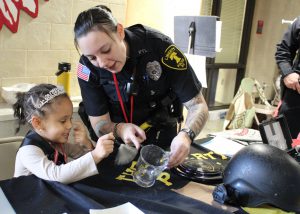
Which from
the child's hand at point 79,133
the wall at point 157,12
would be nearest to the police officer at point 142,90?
the child's hand at point 79,133

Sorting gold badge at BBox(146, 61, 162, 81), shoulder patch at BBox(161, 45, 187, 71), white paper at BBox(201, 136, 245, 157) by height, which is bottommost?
white paper at BBox(201, 136, 245, 157)

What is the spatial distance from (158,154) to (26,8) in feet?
4.94

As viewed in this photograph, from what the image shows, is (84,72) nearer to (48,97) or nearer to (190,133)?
(48,97)

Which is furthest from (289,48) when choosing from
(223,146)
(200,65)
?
(223,146)

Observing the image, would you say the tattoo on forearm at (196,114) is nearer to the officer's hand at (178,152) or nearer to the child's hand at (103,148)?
Result: the officer's hand at (178,152)


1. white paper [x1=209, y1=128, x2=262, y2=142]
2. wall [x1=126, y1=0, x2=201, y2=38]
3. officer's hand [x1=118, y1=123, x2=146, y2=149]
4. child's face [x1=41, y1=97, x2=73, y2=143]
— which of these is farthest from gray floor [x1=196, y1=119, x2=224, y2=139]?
child's face [x1=41, y1=97, x2=73, y2=143]

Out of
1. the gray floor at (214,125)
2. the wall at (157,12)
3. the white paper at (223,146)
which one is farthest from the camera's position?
the gray floor at (214,125)

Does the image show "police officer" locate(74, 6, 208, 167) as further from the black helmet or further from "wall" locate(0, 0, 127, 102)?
"wall" locate(0, 0, 127, 102)

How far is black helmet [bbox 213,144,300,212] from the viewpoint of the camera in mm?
978

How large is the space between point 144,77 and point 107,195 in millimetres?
594

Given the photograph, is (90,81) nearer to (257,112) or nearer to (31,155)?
(31,155)

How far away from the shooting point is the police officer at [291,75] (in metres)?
2.24

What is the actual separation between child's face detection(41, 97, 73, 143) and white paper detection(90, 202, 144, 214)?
0.45 meters

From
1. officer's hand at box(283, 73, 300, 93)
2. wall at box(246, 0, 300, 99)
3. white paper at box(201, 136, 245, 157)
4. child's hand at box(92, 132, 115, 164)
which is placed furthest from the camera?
wall at box(246, 0, 300, 99)
